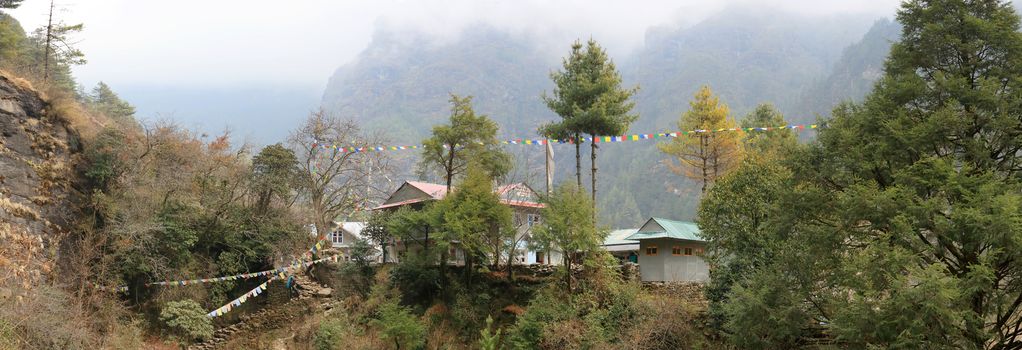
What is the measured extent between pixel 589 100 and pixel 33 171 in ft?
64.7

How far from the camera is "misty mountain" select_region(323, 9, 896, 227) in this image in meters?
89.9

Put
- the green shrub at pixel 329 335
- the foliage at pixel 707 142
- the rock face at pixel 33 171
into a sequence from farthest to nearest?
the foliage at pixel 707 142, the green shrub at pixel 329 335, the rock face at pixel 33 171

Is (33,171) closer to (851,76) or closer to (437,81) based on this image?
(851,76)

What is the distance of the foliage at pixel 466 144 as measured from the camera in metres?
23.2

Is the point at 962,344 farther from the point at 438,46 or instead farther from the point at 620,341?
the point at 438,46

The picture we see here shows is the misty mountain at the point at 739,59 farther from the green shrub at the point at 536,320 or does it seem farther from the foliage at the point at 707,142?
the green shrub at the point at 536,320

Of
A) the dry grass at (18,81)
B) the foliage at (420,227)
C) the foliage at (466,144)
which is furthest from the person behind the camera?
the foliage at (466,144)

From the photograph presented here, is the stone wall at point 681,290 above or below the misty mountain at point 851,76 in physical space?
below

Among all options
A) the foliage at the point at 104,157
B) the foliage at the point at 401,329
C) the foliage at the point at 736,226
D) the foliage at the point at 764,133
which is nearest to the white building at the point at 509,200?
the foliage at the point at 401,329

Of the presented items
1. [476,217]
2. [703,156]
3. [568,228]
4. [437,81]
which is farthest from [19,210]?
[437,81]

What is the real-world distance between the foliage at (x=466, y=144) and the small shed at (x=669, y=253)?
618 cm

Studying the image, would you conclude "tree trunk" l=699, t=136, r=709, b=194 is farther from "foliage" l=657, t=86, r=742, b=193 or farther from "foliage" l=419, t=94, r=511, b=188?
"foliage" l=419, t=94, r=511, b=188

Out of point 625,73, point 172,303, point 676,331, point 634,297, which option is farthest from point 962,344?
point 625,73

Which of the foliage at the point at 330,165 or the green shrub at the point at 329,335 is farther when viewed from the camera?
the foliage at the point at 330,165
